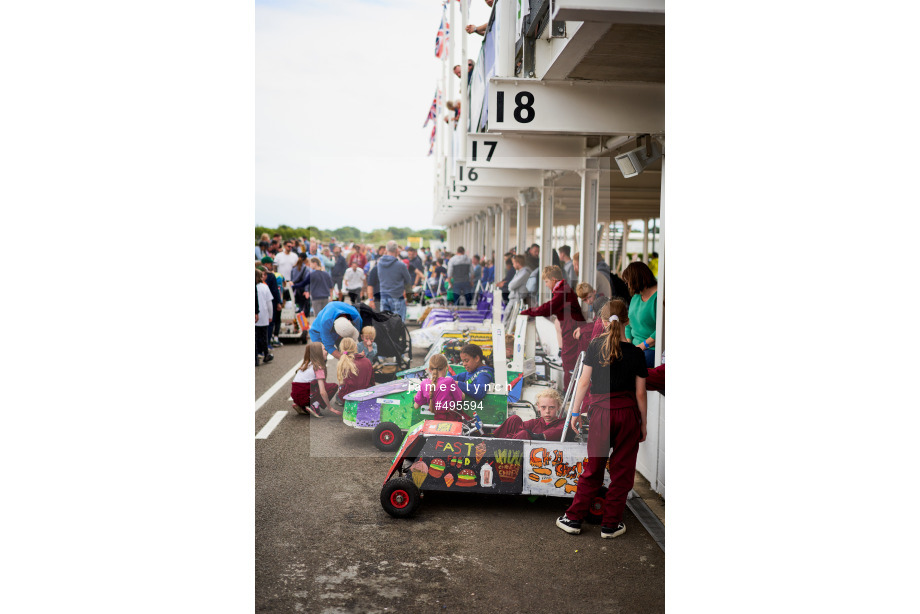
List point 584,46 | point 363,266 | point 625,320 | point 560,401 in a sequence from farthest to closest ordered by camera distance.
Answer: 1. point 363,266
2. point 560,401
3. point 625,320
4. point 584,46

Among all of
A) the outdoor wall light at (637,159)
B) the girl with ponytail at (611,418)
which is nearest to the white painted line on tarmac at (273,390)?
the girl with ponytail at (611,418)

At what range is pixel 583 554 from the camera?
4668 millimetres

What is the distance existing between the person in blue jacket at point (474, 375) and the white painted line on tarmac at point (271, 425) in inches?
96.3

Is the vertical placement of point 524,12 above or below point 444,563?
above

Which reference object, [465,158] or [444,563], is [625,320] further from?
[465,158]

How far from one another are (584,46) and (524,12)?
1.10 metres

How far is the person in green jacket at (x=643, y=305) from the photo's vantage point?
636 centimetres

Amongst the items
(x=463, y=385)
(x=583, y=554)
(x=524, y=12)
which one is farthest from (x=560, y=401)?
(x=524, y=12)

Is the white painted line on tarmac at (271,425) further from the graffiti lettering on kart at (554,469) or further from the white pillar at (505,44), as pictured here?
the white pillar at (505,44)

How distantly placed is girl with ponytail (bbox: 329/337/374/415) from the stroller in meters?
0.08

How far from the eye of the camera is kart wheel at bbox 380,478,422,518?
5188 millimetres

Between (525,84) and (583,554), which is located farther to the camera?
(525,84)

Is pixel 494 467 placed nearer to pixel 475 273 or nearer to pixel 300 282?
pixel 300 282

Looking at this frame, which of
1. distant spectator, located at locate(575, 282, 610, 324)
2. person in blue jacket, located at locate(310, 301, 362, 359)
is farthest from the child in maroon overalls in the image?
person in blue jacket, located at locate(310, 301, 362, 359)
